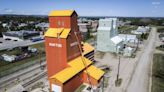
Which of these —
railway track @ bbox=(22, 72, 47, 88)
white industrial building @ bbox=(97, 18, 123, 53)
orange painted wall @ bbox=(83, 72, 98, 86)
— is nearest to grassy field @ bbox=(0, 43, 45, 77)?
railway track @ bbox=(22, 72, 47, 88)

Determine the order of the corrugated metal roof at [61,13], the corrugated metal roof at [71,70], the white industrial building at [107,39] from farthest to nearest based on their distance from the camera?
the white industrial building at [107,39] → the corrugated metal roof at [61,13] → the corrugated metal roof at [71,70]

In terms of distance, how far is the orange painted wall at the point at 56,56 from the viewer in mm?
26438

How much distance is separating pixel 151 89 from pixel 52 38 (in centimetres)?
2069

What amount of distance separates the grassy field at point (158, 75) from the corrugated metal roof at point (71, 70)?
13718mm

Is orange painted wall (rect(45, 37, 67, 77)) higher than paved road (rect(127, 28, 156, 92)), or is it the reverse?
orange painted wall (rect(45, 37, 67, 77))

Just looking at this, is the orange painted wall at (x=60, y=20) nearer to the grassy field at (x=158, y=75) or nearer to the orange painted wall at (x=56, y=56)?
the orange painted wall at (x=56, y=56)

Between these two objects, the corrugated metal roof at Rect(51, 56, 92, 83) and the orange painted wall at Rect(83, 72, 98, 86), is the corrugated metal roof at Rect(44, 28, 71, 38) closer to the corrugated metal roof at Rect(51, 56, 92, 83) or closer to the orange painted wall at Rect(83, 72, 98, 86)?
the corrugated metal roof at Rect(51, 56, 92, 83)

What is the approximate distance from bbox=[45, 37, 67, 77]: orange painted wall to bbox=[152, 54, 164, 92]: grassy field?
17.5 meters

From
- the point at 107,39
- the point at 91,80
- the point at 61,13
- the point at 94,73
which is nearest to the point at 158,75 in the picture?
the point at 94,73

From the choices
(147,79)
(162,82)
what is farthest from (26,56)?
(162,82)

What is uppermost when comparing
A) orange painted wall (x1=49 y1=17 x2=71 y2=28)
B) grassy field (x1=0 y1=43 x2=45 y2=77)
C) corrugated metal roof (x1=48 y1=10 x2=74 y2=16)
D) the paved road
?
corrugated metal roof (x1=48 y1=10 x2=74 y2=16)

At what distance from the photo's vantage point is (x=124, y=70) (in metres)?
36.1

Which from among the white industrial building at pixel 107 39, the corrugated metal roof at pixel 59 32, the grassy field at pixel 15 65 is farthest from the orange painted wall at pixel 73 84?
the white industrial building at pixel 107 39

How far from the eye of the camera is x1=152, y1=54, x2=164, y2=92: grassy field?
88.9 feet
